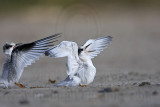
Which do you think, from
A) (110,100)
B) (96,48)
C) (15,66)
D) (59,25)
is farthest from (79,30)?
(110,100)

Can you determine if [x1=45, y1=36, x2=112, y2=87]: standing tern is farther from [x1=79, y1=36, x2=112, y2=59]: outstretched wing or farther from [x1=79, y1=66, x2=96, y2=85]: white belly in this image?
[x1=79, y1=36, x2=112, y2=59]: outstretched wing

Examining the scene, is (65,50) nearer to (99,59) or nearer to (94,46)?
(94,46)

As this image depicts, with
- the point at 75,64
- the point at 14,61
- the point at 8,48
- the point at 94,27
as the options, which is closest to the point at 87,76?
the point at 75,64

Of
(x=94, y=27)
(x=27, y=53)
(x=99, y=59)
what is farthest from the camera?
(x=94, y=27)

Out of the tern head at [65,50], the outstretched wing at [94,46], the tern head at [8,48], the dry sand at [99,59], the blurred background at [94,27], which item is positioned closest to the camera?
the dry sand at [99,59]

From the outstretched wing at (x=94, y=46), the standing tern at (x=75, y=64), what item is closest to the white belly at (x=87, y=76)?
the standing tern at (x=75, y=64)

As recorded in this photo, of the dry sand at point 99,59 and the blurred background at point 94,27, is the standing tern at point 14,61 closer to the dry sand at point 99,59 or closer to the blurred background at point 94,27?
the dry sand at point 99,59

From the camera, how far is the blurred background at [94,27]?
13645mm

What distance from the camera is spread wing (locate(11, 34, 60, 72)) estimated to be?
26.7 feet

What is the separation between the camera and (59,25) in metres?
23.7

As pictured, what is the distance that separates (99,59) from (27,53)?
6756 mm

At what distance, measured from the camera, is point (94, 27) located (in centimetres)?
2336

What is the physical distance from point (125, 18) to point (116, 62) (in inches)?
513

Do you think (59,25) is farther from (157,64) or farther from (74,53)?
(74,53)
